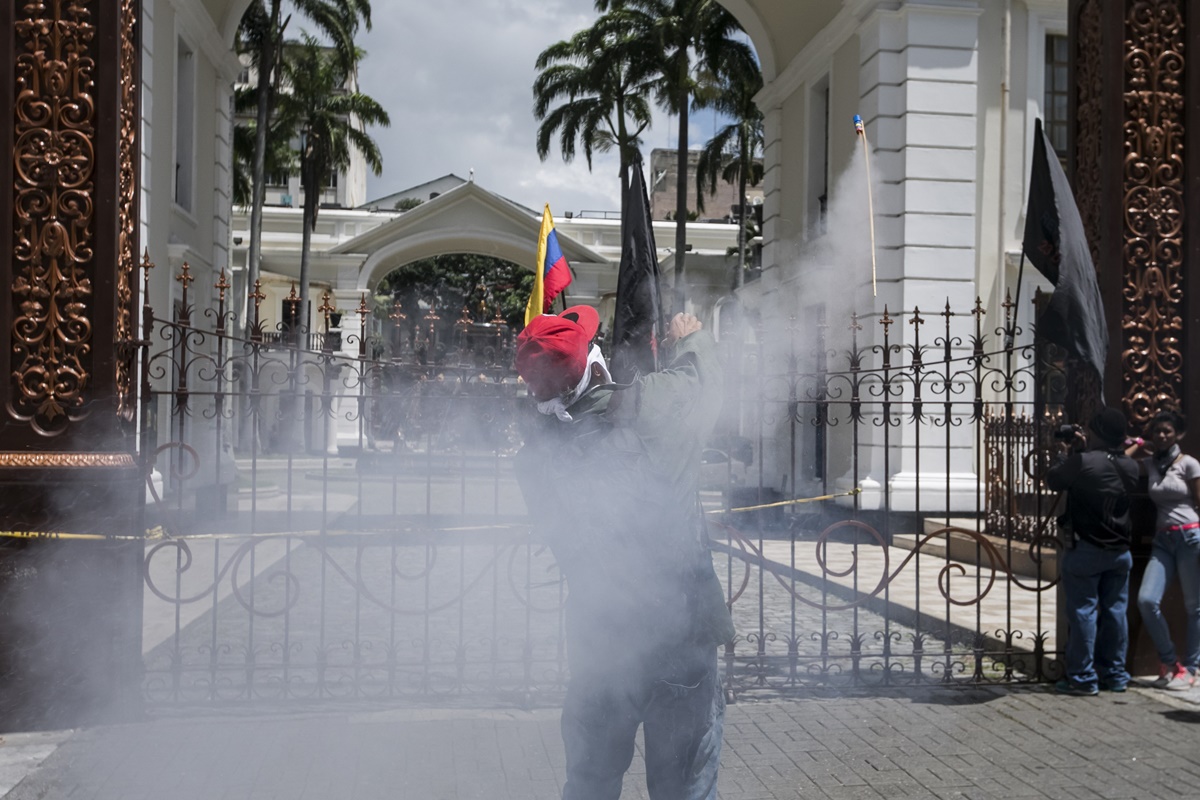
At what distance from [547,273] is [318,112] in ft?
89.8

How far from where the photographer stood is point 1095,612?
6.38m

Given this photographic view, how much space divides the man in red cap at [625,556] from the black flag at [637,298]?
1027 mm

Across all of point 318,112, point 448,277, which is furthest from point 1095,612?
point 448,277

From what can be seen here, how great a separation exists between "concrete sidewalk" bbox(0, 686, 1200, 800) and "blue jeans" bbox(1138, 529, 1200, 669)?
0.35m

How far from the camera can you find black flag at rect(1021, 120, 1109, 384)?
620 centimetres

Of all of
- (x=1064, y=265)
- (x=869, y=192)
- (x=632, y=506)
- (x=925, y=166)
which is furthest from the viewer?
(x=925, y=166)

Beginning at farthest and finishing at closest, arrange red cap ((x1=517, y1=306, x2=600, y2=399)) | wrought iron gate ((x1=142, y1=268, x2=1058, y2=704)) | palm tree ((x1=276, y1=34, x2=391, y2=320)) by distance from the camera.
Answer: palm tree ((x1=276, y1=34, x2=391, y2=320)), wrought iron gate ((x1=142, y1=268, x2=1058, y2=704)), red cap ((x1=517, y1=306, x2=600, y2=399))

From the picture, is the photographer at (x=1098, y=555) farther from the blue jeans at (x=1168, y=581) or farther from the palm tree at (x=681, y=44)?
the palm tree at (x=681, y=44)

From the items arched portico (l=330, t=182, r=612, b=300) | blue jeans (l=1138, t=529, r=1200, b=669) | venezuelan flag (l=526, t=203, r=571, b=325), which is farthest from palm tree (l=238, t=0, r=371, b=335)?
blue jeans (l=1138, t=529, r=1200, b=669)

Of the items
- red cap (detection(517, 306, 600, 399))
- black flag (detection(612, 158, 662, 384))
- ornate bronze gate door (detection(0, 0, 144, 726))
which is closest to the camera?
red cap (detection(517, 306, 600, 399))

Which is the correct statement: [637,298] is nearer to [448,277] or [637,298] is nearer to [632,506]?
[632,506]

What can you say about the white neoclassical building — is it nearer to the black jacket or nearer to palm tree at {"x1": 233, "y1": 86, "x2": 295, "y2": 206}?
the black jacket

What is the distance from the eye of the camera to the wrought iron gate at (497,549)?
238 inches

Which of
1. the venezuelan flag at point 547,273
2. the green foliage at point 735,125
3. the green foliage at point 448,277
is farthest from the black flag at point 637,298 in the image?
the green foliage at point 448,277
